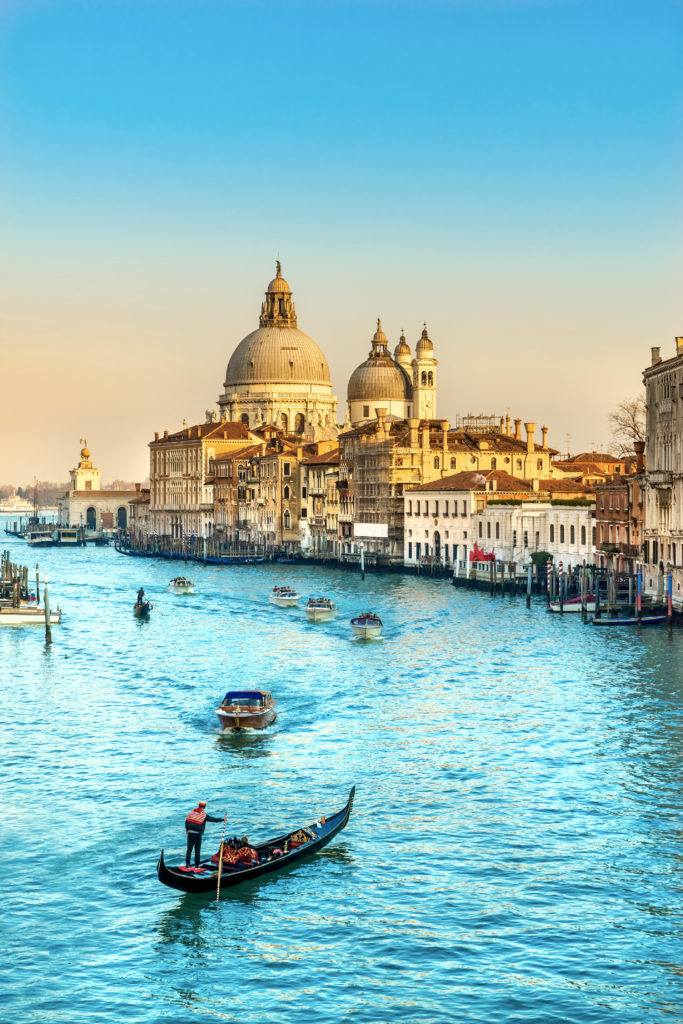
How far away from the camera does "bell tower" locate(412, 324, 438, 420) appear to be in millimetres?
147000

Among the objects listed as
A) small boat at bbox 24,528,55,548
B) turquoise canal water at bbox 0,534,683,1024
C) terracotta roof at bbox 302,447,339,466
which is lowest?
turquoise canal water at bbox 0,534,683,1024

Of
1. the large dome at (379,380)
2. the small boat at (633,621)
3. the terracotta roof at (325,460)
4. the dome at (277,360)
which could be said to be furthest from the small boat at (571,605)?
the dome at (277,360)

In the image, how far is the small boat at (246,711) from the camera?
1337 inches

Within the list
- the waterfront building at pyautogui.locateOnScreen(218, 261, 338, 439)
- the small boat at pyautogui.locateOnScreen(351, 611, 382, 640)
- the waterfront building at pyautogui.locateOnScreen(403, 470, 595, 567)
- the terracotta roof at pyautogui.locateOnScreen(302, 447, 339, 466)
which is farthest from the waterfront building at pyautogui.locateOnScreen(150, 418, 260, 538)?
the small boat at pyautogui.locateOnScreen(351, 611, 382, 640)

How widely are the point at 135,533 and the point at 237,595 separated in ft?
312

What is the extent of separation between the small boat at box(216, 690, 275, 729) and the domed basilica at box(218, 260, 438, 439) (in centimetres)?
11735

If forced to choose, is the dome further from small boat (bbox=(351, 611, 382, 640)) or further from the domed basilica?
small boat (bbox=(351, 611, 382, 640))

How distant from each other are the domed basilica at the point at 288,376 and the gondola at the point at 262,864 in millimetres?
128689

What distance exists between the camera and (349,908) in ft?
69.7

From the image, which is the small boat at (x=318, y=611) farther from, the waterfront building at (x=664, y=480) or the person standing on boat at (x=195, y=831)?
the person standing on boat at (x=195, y=831)

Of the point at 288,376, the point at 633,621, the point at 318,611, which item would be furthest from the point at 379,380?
the point at 633,621

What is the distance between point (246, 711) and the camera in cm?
3428

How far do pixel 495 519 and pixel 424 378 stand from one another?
216 ft

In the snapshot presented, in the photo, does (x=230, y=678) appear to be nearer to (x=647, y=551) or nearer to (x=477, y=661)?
(x=477, y=661)
